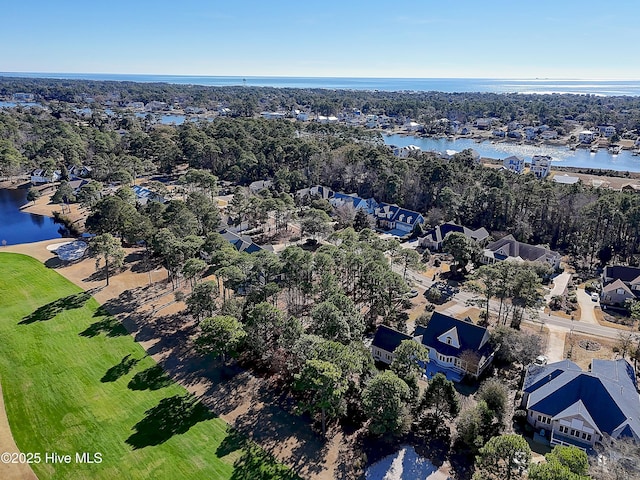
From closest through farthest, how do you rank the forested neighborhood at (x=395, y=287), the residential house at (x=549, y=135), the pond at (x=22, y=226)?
1. the forested neighborhood at (x=395, y=287)
2. the pond at (x=22, y=226)
3. the residential house at (x=549, y=135)

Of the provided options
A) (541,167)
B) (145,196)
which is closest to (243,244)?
(145,196)

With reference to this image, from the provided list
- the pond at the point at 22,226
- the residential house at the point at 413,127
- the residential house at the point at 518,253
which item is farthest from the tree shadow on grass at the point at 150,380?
the residential house at the point at 413,127

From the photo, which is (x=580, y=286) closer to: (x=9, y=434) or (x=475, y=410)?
(x=475, y=410)

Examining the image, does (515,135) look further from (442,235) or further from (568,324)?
Result: (568,324)

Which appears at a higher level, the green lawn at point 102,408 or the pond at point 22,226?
the pond at point 22,226

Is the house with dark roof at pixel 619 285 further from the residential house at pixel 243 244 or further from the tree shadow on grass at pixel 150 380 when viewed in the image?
the tree shadow on grass at pixel 150 380

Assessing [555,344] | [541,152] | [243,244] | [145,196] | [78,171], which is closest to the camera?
[555,344]

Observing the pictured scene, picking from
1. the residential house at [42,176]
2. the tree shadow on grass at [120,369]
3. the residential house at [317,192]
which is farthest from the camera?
the residential house at [42,176]
